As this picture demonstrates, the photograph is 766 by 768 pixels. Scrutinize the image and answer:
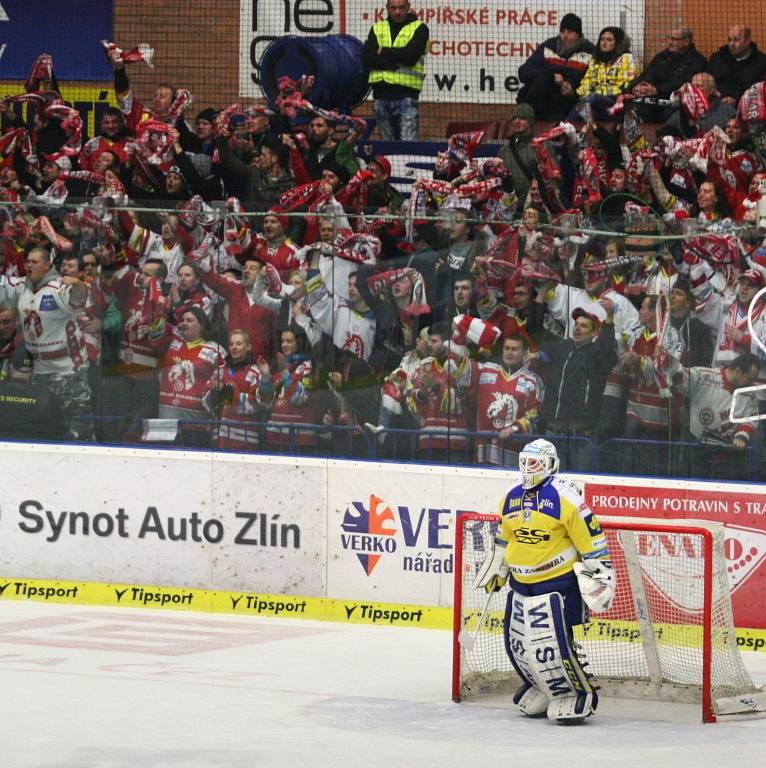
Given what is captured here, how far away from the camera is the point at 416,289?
11.7 metres

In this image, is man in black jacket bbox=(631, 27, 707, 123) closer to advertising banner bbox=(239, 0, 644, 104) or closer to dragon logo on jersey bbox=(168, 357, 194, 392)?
advertising banner bbox=(239, 0, 644, 104)

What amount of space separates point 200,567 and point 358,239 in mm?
2658

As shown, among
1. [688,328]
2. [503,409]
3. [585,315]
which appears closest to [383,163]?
[503,409]

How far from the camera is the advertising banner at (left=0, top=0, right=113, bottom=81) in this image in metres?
18.5

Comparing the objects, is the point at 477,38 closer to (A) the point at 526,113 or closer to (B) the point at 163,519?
(A) the point at 526,113

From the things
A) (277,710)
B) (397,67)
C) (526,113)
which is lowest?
(277,710)

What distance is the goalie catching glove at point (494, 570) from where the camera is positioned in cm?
898

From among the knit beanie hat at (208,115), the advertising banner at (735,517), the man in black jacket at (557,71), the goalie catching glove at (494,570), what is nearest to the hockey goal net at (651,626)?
the goalie catching glove at (494,570)

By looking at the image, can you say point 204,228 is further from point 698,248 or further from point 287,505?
point 698,248

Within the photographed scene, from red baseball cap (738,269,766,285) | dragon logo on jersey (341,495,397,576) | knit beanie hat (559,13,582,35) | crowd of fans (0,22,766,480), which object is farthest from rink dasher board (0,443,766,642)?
knit beanie hat (559,13,582,35)

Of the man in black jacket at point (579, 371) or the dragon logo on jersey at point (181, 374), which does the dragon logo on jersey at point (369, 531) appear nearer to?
the man in black jacket at point (579, 371)

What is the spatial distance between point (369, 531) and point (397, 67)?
5973mm

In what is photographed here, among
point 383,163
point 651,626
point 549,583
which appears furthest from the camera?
point 383,163

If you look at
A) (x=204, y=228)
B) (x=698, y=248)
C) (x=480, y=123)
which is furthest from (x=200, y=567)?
(x=480, y=123)
